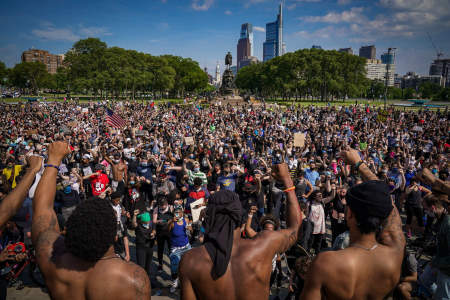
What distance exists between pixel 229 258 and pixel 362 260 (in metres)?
0.95

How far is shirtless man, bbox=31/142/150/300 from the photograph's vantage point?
1667mm

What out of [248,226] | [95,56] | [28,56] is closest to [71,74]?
[95,56]

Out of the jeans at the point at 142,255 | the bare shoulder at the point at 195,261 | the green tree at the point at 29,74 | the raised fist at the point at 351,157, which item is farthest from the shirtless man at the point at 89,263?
the green tree at the point at 29,74

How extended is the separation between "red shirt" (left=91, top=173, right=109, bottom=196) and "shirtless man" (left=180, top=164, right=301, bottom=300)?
6061mm

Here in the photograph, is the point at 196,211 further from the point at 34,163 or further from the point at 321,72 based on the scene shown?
the point at 321,72

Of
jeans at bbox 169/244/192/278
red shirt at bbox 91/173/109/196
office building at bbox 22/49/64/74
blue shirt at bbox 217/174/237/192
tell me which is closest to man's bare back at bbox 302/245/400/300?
jeans at bbox 169/244/192/278

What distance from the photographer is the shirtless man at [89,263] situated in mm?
1667

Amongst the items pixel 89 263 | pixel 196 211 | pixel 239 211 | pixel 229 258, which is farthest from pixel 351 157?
pixel 196 211

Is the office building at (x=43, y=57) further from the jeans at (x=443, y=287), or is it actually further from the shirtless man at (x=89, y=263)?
the jeans at (x=443, y=287)

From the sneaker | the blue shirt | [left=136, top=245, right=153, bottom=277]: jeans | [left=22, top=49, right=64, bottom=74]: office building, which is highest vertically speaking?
[left=22, top=49, right=64, bottom=74]: office building

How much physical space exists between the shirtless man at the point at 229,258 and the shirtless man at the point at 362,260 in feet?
1.08

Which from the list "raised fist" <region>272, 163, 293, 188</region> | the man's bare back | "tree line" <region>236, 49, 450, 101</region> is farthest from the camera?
"tree line" <region>236, 49, 450, 101</region>

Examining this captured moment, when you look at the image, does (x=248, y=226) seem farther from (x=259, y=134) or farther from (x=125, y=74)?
(x=125, y=74)

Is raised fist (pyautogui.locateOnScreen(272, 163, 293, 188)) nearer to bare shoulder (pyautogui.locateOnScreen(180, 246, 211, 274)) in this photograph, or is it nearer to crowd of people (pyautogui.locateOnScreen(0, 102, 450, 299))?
crowd of people (pyautogui.locateOnScreen(0, 102, 450, 299))
